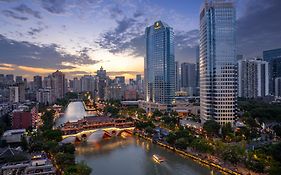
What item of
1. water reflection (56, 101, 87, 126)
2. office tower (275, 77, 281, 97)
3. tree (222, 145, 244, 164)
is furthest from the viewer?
office tower (275, 77, 281, 97)

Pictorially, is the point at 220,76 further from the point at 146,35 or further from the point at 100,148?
the point at 146,35

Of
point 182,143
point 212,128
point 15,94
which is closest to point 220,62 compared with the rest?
point 212,128

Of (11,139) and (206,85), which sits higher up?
(206,85)

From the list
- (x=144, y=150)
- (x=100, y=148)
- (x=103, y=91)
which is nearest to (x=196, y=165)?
(x=144, y=150)

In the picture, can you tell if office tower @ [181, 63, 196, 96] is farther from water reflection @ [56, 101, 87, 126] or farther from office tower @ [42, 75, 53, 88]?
office tower @ [42, 75, 53, 88]

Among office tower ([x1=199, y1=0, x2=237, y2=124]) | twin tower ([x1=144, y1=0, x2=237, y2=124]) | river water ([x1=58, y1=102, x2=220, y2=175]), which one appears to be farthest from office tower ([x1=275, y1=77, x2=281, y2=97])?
river water ([x1=58, y1=102, x2=220, y2=175])

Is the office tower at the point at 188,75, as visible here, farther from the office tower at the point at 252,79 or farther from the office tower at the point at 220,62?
the office tower at the point at 220,62

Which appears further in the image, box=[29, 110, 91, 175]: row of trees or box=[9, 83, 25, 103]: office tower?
box=[9, 83, 25, 103]: office tower
